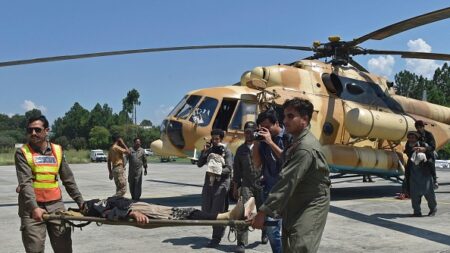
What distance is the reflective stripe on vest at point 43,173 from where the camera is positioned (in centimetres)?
464

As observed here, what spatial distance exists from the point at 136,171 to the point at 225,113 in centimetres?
268

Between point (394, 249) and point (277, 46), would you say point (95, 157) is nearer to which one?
point (277, 46)

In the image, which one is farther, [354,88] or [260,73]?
[354,88]

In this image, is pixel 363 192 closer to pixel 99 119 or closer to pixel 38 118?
pixel 38 118

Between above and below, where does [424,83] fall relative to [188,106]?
above

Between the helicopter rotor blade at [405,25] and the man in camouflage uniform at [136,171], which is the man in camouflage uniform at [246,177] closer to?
the helicopter rotor blade at [405,25]

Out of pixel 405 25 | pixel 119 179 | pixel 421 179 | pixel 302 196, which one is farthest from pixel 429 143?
pixel 302 196

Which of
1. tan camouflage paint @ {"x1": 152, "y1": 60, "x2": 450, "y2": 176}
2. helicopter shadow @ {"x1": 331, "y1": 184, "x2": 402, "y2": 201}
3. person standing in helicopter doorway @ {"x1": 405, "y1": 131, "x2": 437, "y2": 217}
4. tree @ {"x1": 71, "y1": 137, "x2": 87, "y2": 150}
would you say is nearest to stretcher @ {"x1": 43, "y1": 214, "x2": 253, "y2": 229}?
person standing in helicopter doorway @ {"x1": 405, "y1": 131, "x2": 437, "y2": 217}

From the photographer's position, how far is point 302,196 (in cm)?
371

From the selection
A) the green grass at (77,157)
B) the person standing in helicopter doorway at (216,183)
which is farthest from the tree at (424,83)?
the person standing in helicopter doorway at (216,183)

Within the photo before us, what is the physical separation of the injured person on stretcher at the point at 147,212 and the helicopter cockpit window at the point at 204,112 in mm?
6450

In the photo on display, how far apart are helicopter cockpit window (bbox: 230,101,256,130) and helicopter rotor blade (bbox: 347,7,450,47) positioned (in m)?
2.99

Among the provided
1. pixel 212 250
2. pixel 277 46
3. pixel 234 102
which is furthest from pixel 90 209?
pixel 277 46

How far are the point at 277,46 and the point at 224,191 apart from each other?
17.7 feet
